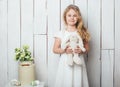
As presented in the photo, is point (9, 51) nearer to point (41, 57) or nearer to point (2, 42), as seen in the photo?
point (2, 42)

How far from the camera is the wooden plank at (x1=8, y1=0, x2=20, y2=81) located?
6.35 feet

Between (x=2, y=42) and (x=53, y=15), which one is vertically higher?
(x=53, y=15)

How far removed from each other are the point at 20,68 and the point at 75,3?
1.80ft

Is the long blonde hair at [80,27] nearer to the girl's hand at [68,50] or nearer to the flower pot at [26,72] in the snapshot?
the girl's hand at [68,50]

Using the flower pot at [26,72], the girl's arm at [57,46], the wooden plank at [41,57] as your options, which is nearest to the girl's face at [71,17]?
the girl's arm at [57,46]

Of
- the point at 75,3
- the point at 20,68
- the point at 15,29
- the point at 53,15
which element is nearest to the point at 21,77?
the point at 20,68

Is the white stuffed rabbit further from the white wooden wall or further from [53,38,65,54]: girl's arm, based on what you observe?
the white wooden wall

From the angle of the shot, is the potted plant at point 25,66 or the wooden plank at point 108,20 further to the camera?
the wooden plank at point 108,20

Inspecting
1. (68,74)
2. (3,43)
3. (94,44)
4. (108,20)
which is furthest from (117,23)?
(3,43)

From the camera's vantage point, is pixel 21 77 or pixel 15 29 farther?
pixel 15 29

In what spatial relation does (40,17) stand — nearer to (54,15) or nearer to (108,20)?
(54,15)

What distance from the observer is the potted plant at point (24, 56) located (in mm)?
1814

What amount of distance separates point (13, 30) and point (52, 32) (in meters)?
0.26

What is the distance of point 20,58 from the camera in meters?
1.82
